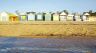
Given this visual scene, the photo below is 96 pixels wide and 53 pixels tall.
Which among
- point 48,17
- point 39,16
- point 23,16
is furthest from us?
point 23,16

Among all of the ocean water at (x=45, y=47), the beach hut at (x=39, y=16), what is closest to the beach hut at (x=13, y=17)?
the beach hut at (x=39, y=16)

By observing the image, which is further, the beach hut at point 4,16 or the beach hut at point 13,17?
the beach hut at point 13,17

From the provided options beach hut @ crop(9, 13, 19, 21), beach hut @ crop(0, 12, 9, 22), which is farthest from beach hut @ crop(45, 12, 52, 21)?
beach hut @ crop(0, 12, 9, 22)

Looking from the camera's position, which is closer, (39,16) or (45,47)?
(45,47)

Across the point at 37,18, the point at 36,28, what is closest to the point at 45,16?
the point at 37,18

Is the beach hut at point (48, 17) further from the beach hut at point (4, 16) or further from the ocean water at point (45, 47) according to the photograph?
the ocean water at point (45, 47)

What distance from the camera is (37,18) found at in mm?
59969

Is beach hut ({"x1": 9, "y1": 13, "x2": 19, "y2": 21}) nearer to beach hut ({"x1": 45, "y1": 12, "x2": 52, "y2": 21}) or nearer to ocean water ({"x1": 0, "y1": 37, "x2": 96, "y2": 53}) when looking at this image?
beach hut ({"x1": 45, "y1": 12, "x2": 52, "y2": 21})

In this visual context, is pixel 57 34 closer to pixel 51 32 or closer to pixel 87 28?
pixel 51 32

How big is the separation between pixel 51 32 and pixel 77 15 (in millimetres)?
24669

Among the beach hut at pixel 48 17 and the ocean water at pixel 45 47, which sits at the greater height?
the beach hut at pixel 48 17

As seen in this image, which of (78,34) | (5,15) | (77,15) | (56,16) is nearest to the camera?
(78,34)

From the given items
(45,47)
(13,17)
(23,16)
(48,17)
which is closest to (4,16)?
(13,17)

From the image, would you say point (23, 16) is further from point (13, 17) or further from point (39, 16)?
point (39, 16)
